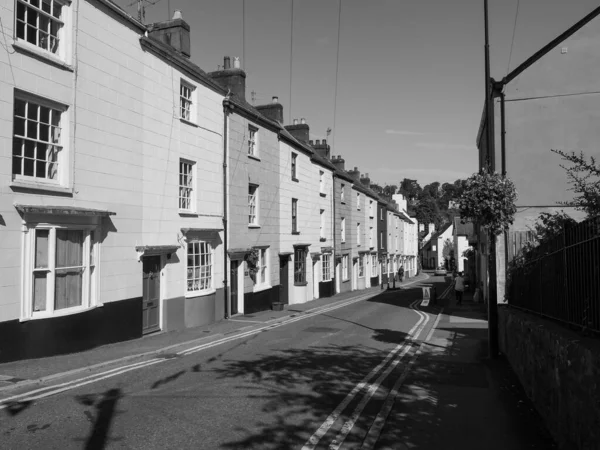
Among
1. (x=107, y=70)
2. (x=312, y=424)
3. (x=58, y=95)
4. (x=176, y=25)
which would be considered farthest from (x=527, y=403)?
(x=176, y=25)

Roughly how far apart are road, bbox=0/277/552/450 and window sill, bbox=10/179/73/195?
Result: 4.36 m

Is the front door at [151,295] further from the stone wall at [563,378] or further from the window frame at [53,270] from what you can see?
the stone wall at [563,378]

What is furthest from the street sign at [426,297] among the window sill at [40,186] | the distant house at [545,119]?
the window sill at [40,186]

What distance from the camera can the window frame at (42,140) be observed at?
33.0 ft

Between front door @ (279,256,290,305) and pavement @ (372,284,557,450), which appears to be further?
front door @ (279,256,290,305)

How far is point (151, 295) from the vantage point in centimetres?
1470

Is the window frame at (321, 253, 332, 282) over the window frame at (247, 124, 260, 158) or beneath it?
beneath

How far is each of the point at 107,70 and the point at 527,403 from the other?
12.1 metres

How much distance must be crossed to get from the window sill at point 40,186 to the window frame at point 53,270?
2.41 ft

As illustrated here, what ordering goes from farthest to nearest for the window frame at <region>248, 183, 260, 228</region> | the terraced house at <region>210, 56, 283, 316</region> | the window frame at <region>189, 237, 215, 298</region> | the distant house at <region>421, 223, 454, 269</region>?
the distant house at <region>421, 223, 454, 269</region> → the window frame at <region>248, 183, 260, 228</region> → the terraced house at <region>210, 56, 283, 316</region> → the window frame at <region>189, 237, 215, 298</region>

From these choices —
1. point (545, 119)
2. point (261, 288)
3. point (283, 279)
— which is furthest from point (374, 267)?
point (545, 119)

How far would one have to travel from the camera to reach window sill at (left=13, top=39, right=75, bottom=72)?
10.0 metres

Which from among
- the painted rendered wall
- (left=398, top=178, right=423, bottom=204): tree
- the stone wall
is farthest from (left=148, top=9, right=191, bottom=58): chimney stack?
(left=398, top=178, right=423, bottom=204): tree

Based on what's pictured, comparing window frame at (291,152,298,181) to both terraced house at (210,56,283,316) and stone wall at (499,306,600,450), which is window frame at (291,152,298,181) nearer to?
terraced house at (210,56,283,316)
